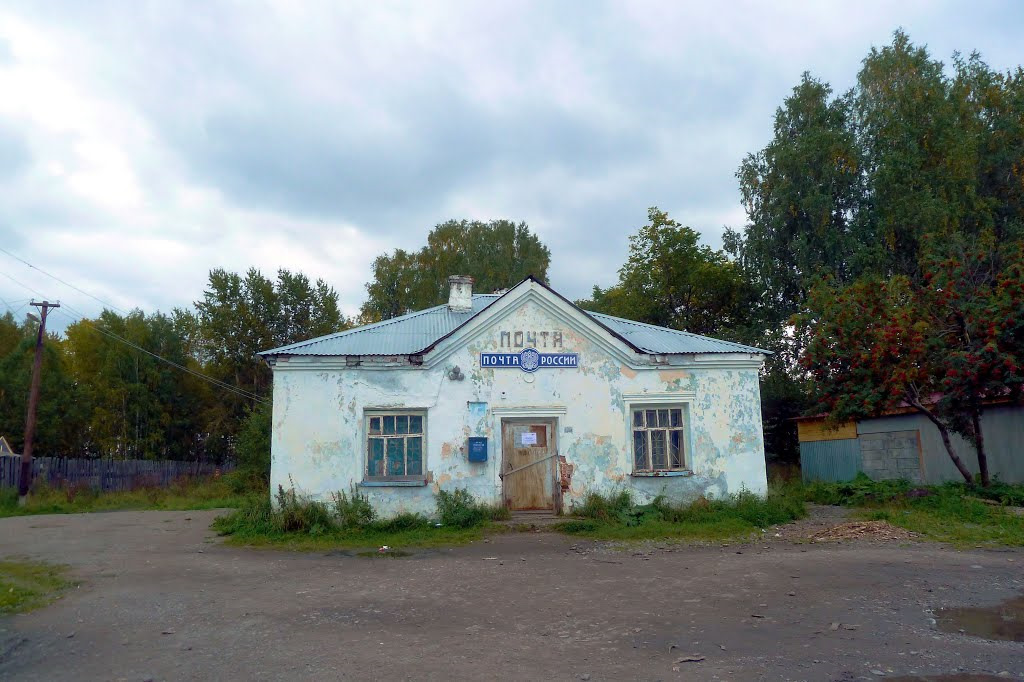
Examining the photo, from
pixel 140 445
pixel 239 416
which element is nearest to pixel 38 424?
pixel 140 445

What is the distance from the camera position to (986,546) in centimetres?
1036

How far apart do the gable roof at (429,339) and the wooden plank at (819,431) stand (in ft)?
30.9

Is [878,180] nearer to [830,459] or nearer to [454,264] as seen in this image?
[830,459]

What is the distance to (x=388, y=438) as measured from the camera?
13617mm

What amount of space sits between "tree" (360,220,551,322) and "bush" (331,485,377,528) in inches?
902

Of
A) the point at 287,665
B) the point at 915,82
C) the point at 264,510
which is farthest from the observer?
the point at 915,82

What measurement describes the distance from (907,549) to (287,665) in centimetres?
881

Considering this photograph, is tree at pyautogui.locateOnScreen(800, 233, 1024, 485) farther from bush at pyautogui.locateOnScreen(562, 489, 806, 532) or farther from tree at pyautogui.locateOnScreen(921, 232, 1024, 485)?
bush at pyautogui.locateOnScreen(562, 489, 806, 532)

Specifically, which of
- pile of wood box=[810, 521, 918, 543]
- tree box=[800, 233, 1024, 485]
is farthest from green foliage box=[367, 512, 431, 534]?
tree box=[800, 233, 1024, 485]

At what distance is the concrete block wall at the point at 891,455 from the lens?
65.9 ft

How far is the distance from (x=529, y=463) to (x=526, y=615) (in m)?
6.92

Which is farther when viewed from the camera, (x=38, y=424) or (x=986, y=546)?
(x=38, y=424)

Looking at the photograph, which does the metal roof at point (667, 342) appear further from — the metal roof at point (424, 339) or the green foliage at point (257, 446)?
the green foliage at point (257, 446)

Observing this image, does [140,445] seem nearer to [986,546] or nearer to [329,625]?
[329,625]
